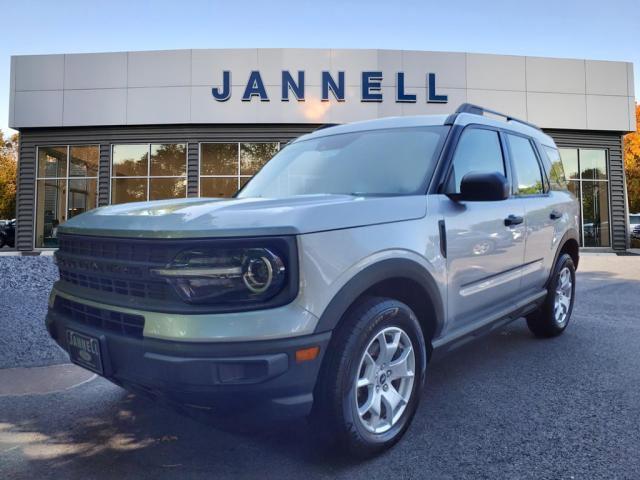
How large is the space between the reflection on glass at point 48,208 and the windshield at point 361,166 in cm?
1578

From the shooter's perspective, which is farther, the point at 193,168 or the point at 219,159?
the point at 219,159

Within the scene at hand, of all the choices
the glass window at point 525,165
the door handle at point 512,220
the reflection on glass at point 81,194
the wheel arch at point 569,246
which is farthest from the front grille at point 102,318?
the reflection on glass at point 81,194

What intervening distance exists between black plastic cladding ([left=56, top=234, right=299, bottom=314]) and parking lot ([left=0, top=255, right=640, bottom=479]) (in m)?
0.56

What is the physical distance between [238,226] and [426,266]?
114 cm

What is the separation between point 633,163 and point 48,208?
104ft

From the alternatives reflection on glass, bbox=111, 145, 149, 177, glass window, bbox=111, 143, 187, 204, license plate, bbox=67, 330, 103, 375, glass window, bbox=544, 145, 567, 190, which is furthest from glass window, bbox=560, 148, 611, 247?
license plate, bbox=67, 330, 103, 375

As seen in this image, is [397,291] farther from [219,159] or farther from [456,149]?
[219,159]

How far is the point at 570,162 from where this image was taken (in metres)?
18.0

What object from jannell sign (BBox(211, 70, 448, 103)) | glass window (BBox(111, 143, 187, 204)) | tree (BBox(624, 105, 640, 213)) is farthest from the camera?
tree (BBox(624, 105, 640, 213))

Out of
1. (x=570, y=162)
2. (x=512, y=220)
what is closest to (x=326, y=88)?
(x=570, y=162)

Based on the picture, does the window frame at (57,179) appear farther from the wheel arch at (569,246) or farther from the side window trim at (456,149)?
the side window trim at (456,149)

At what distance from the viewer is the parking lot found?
2.37m

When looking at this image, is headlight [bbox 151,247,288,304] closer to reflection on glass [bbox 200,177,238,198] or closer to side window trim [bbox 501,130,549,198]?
side window trim [bbox 501,130,549,198]

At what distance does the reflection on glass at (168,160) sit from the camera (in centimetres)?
1662
